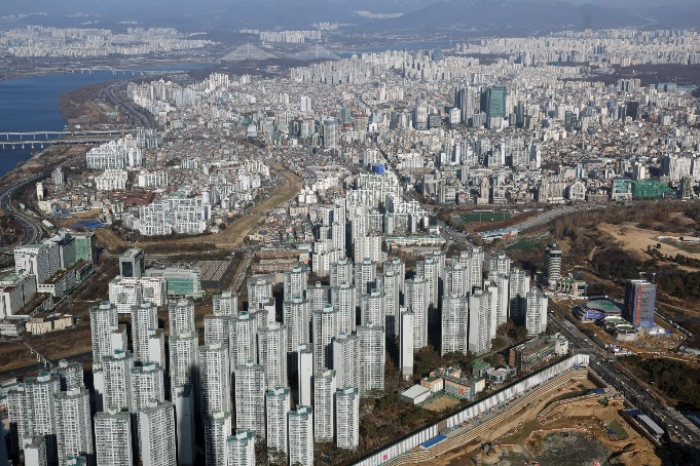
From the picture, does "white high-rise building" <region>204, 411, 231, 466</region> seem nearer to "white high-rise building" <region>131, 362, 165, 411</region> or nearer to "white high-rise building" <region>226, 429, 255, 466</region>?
"white high-rise building" <region>226, 429, 255, 466</region>

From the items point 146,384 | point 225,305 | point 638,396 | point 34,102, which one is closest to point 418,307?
point 225,305

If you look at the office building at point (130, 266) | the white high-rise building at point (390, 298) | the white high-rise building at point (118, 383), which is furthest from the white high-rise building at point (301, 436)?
the office building at point (130, 266)

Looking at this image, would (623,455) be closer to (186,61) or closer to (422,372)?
(422,372)

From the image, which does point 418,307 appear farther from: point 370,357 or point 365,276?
point 370,357

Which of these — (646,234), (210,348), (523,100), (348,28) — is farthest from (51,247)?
(348,28)

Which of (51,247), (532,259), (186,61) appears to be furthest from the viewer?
(186,61)

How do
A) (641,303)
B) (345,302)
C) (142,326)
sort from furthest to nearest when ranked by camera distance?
(641,303)
(345,302)
(142,326)

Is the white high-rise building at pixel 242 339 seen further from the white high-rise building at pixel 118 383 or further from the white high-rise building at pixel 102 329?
the white high-rise building at pixel 102 329
